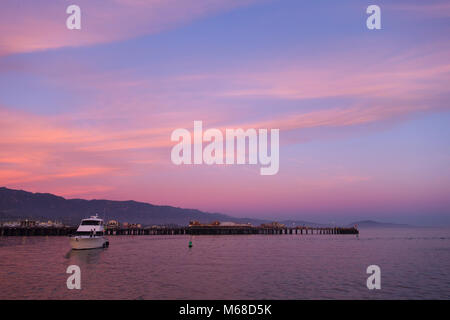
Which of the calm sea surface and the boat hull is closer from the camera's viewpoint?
the calm sea surface

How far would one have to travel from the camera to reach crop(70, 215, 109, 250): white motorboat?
70.9 m

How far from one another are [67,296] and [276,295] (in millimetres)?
15527

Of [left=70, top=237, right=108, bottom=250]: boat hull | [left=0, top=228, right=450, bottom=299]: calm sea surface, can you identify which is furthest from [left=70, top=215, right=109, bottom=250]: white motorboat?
[left=0, top=228, right=450, bottom=299]: calm sea surface

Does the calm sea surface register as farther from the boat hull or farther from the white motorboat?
the white motorboat

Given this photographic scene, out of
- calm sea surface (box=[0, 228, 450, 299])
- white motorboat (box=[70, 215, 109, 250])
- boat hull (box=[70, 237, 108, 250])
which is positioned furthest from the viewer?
white motorboat (box=[70, 215, 109, 250])

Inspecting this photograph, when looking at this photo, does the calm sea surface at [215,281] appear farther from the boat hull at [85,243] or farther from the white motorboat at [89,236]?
the white motorboat at [89,236]


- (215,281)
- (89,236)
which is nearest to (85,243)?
(89,236)

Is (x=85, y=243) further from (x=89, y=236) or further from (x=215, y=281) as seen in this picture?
(x=215, y=281)

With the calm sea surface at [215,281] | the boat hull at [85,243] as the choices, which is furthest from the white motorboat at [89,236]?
the calm sea surface at [215,281]
